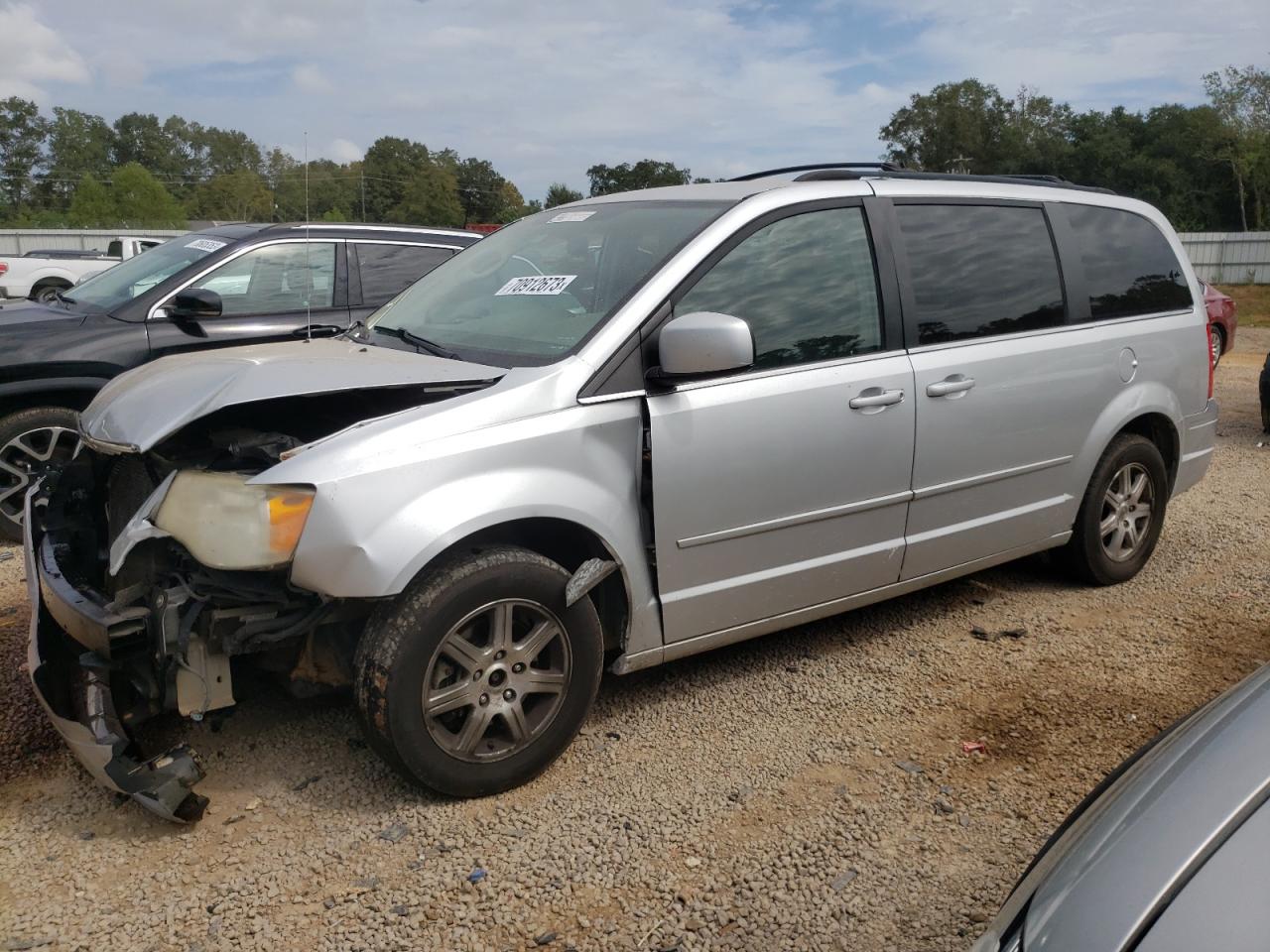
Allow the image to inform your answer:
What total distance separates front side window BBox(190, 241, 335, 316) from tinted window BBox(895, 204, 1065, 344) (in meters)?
3.59

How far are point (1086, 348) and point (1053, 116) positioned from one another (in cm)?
6111

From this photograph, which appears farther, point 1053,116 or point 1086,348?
point 1053,116

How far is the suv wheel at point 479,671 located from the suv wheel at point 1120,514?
271 centimetres

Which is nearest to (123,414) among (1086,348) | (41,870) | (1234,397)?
(41,870)

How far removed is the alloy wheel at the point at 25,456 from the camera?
5516 mm

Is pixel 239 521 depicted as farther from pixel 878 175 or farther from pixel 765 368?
pixel 878 175

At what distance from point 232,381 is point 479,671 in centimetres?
113

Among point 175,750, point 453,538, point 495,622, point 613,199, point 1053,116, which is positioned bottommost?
point 175,750

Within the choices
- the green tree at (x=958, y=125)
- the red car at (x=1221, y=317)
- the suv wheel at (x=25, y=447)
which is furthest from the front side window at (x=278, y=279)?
the green tree at (x=958, y=125)

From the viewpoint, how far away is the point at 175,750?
2982mm

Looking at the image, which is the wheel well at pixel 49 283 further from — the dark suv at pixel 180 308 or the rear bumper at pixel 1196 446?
the rear bumper at pixel 1196 446

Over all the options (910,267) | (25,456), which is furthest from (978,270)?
(25,456)

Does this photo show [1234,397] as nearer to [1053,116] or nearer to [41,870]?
[41,870]

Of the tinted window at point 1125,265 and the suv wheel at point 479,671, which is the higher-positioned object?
the tinted window at point 1125,265
